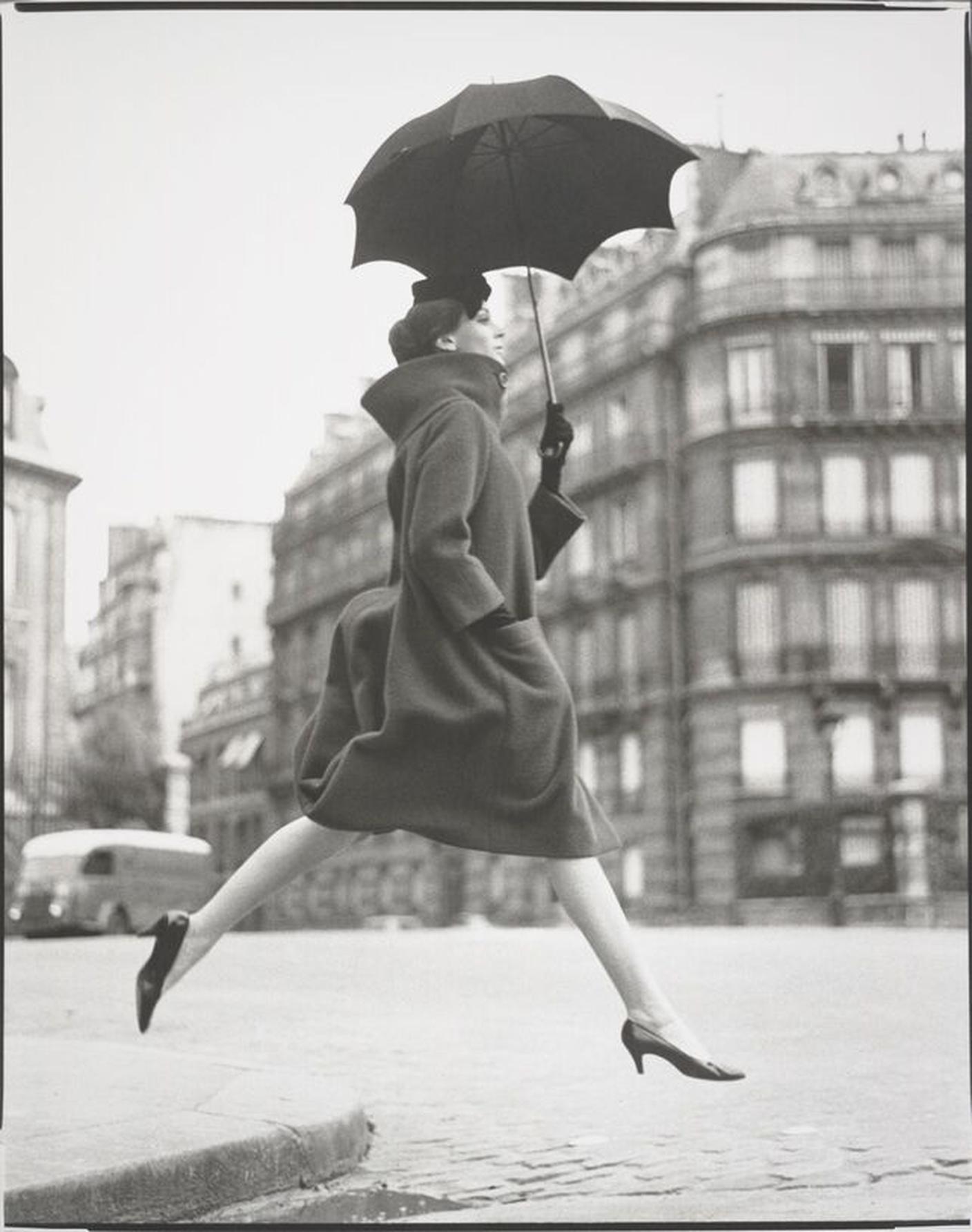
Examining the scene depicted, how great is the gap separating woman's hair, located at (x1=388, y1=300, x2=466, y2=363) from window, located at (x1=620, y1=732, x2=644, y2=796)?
1.39 meters

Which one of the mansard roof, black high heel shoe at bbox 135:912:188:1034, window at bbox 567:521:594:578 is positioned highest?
the mansard roof

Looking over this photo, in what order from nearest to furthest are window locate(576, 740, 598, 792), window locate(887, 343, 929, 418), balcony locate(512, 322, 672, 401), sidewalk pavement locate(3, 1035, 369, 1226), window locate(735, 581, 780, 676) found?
sidewalk pavement locate(3, 1035, 369, 1226), window locate(576, 740, 598, 792), balcony locate(512, 322, 672, 401), window locate(735, 581, 780, 676), window locate(887, 343, 929, 418)

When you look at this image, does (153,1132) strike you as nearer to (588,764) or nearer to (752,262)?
(588,764)

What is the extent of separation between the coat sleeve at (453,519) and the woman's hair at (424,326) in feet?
1.21

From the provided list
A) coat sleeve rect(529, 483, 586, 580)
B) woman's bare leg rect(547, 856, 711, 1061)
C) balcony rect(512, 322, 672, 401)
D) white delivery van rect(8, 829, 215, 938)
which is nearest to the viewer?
woman's bare leg rect(547, 856, 711, 1061)

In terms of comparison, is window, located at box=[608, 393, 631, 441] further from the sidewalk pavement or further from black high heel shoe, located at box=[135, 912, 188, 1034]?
the sidewalk pavement

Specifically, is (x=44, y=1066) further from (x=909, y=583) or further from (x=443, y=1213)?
(x=909, y=583)

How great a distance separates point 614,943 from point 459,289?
1.99 m

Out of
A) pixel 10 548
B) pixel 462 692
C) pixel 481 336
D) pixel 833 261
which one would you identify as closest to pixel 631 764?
pixel 462 692

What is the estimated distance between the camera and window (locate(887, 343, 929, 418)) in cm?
561

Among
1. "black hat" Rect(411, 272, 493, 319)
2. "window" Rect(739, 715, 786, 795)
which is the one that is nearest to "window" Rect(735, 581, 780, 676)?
"window" Rect(739, 715, 786, 795)

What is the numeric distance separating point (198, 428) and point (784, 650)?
83.4 inches

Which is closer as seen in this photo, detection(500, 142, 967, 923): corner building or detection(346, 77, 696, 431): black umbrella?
detection(346, 77, 696, 431): black umbrella

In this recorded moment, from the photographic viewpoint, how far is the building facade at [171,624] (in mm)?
5480
